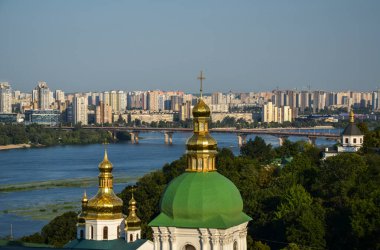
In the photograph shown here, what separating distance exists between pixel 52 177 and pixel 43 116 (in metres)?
26.1

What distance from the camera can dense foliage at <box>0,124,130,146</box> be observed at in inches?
1259

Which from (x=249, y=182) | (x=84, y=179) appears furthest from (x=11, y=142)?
(x=249, y=182)

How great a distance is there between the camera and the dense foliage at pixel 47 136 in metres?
32.0

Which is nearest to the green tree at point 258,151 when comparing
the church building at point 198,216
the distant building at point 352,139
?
the distant building at point 352,139

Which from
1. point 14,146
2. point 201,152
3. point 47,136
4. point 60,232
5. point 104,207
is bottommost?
point 14,146

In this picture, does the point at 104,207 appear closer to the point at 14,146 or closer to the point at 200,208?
the point at 200,208

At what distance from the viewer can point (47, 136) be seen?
3247cm

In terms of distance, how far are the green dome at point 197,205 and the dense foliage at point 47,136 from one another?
27.2m

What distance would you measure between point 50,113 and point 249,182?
33694 mm

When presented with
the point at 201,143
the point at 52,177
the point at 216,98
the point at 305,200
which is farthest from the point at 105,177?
the point at 216,98

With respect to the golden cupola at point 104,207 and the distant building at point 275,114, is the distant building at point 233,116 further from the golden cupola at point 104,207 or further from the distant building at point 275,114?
the golden cupola at point 104,207

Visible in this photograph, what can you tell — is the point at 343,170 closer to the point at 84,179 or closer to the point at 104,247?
the point at 104,247

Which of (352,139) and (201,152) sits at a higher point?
(201,152)

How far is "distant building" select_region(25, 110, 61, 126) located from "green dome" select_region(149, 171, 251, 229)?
38.1 m
